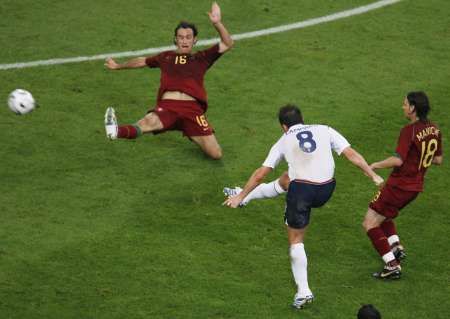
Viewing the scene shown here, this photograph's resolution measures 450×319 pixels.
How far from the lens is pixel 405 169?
1304 centimetres

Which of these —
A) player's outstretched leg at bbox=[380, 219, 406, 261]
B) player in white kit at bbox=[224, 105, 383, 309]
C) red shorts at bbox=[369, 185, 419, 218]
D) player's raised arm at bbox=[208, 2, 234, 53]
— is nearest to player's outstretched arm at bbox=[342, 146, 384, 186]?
player in white kit at bbox=[224, 105, 383, 309]

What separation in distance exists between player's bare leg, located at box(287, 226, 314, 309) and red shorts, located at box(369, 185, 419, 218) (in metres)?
1.23

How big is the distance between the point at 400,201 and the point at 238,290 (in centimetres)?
229

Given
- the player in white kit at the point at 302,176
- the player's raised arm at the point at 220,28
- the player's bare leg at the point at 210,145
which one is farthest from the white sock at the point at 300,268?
the player's raised arm at the point at 220,28

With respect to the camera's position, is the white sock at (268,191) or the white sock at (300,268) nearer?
the white sock at (300,268)

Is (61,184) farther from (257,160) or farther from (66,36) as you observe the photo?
(66,36)

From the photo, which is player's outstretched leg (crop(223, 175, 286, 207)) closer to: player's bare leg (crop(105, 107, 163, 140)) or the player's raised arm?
player's bare leg (crop(105, 107, 163, 140))

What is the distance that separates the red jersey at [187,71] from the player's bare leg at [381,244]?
4.12m

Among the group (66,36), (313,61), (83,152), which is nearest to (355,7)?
(313,61)

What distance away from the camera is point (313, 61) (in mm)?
19594

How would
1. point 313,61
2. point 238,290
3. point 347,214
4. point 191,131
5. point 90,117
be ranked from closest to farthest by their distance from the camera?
1. point 238,290
2. point 347,214
3. point 191,131
4. point 90,117
5. point 313,61

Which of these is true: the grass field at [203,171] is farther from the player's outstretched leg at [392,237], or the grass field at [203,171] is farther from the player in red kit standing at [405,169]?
the player in red kit standing at [405,169]

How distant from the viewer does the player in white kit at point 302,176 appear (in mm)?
12445

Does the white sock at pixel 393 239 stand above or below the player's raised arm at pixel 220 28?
below
